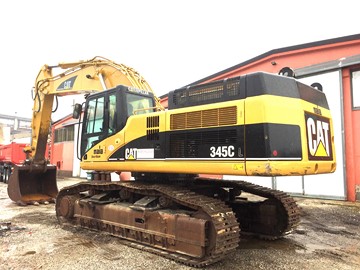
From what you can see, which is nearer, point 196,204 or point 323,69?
point 196,204

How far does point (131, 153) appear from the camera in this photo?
605cm

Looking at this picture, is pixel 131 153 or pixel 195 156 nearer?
pixel 195 156

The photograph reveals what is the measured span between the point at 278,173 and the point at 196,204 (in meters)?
1.39

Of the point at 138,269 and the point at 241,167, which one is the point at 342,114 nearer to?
the point at 241,167

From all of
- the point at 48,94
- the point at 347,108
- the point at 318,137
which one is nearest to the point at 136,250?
the point at 318,137

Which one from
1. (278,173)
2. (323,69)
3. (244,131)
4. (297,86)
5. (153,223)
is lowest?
(153,223)

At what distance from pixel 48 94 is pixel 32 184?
128 inches

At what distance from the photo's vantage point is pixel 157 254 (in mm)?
5340

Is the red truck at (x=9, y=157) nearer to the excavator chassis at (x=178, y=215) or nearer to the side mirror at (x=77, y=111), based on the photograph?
the side mirror at (x=77, y=111)

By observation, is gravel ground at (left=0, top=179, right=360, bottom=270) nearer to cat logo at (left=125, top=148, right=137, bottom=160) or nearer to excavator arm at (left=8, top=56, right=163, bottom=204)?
cat logo at (left=125, top=148, right=137, bottom=160)

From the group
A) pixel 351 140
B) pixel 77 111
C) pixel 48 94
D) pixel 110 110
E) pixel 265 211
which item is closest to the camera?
pixel 265 211

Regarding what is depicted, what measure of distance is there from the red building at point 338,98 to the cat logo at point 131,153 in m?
8.25

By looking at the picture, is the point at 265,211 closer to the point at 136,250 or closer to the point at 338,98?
the point at 136,250

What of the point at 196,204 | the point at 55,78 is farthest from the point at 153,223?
the point at 55,78
